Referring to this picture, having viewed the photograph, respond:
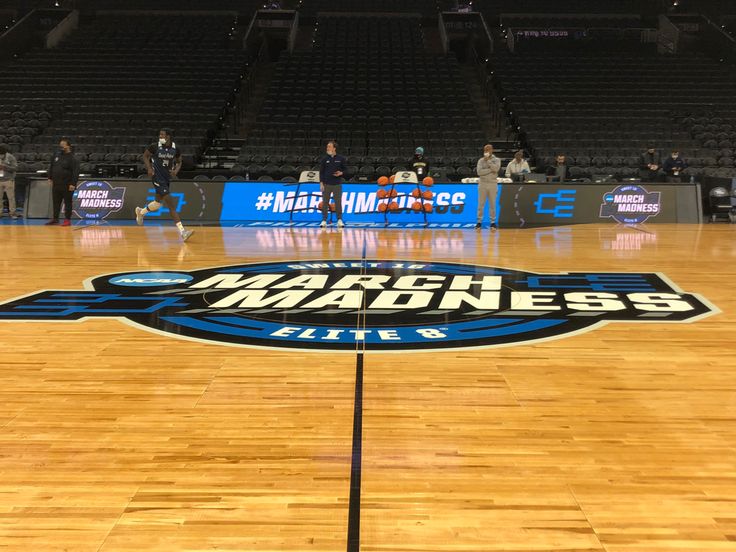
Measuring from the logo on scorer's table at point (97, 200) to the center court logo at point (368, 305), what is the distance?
7.39 metres

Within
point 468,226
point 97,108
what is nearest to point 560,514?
point 468,226

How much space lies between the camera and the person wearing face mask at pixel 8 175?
45.9 feet

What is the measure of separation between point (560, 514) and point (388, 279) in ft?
15.3

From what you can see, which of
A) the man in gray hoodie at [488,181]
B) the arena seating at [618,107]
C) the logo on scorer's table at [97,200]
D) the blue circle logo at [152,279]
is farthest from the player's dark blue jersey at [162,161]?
the arena seating at [618,107]

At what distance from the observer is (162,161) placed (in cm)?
1033

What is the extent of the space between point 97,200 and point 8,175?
2115 millimetres

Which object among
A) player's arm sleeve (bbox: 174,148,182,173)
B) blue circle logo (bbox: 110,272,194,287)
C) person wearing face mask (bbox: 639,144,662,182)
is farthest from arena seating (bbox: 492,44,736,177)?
blue circle logo (bbox: 110,272,194,287)

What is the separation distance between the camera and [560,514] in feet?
7.38

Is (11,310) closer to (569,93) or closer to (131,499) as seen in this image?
(131,499)

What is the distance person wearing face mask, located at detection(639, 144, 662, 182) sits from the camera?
615 inches

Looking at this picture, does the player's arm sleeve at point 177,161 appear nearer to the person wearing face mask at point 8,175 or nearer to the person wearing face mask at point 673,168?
the person wearing face mask at point 8,175

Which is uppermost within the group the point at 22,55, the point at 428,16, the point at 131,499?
the point at 428,16

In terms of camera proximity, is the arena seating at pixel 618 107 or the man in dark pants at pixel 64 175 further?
the arena seating at pixel 618 107

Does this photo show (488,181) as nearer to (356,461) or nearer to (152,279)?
(152,279)
